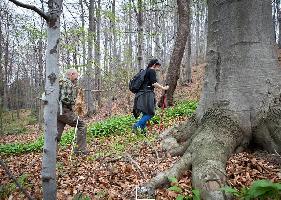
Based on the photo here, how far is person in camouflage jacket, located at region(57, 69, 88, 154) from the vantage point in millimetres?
6852

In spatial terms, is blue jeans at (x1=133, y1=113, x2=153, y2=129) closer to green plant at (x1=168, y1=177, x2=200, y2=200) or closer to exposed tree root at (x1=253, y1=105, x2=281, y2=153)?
exposed tree root at (x1=253, y1=105, x2=281, y2=153)

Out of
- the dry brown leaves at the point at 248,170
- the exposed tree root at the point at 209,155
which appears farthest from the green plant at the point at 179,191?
the dry brown leaves at the point at 248,170

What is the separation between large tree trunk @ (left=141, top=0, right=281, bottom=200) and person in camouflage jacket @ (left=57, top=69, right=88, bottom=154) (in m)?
2.96

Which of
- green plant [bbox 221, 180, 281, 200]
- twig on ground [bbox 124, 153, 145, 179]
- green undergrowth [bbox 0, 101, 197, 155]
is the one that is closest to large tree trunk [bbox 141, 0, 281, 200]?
twig on ground [bbox 124, 153, 145, 179]

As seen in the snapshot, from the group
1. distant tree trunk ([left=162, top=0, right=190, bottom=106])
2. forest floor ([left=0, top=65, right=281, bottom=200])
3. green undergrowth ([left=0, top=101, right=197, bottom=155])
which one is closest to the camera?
forest floor ([left=0, top=65, right=281, bottom=200])

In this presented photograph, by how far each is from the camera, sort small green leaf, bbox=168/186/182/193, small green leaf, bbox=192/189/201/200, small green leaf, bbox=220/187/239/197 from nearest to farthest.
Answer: small green leaf, bbox=220/187/239/197, small green leaf, bbox=192/189/201/200, small green leaf, bbox=168/186/182/193

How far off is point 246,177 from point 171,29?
4302 cm

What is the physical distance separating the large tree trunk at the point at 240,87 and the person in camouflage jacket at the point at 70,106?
9.72 feet

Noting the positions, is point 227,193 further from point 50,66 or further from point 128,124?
point 128,124

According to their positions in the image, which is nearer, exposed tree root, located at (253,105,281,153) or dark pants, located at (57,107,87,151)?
exposed tree root, located at (253,105,281,153)

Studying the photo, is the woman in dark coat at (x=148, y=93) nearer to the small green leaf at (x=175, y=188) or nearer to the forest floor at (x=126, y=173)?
the forest floor at (x=126, y=173)

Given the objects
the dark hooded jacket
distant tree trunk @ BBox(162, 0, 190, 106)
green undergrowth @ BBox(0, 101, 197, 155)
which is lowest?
green undergrowth @ BBox(0, 101, 197, 155)

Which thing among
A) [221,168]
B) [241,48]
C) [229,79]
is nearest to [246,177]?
[221,168]

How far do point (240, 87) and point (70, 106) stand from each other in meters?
3.85
